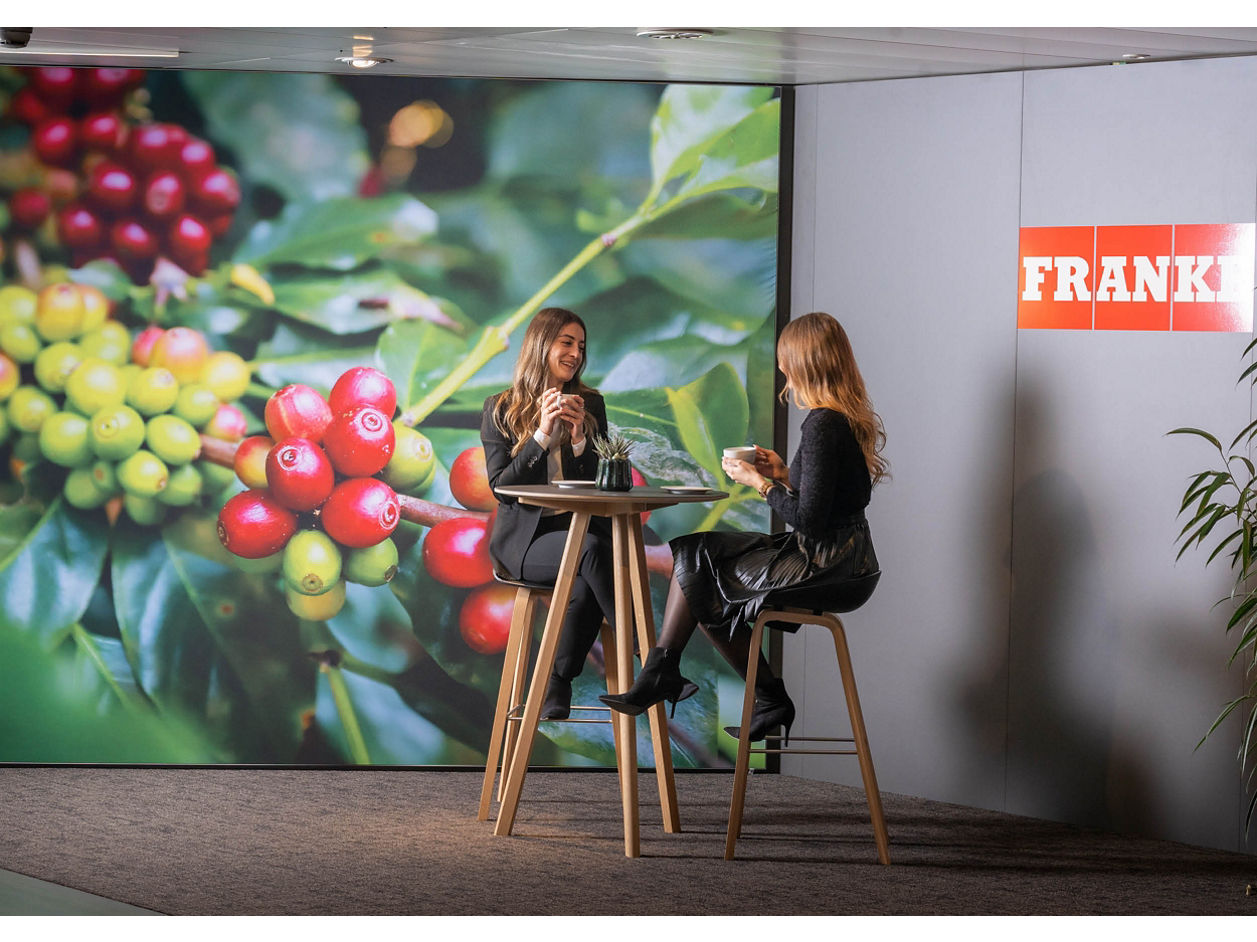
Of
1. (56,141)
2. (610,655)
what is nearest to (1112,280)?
(610,655)

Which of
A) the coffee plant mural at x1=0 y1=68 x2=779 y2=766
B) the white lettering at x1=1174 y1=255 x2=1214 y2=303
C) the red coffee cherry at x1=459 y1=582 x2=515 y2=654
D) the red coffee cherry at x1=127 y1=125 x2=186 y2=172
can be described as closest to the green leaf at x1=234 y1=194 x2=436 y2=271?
the coffee plant mural at x1=0 y1=68 x2=779 y2=766

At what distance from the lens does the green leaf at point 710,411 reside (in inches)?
221

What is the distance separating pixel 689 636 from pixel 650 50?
1.75m

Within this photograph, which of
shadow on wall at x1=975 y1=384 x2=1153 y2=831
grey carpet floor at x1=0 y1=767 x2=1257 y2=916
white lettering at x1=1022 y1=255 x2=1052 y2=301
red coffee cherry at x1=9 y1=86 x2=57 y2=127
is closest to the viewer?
grey carpet floor at x1=0 y1=767 x2=1257 y2=916

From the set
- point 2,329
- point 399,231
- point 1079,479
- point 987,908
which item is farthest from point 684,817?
point 2,329

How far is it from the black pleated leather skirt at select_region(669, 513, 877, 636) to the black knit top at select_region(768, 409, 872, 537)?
0.05 m

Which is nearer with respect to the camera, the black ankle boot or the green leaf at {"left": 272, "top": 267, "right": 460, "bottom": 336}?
the black ankle boot

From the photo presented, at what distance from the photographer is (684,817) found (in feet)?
16.6

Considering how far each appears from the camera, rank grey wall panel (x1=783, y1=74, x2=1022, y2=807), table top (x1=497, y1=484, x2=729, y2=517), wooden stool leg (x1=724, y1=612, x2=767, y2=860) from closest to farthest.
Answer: table top (x1=497, y1=484, x2=729, y2=517)
wooden stool leg (x1=724, y1=612, x2=767, y2=860)
grey wall panel (x1=783, y1=74, x2=1022, y2=807)

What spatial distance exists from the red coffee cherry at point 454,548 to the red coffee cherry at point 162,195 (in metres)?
1.39

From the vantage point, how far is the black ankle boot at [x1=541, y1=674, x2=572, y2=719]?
477cm

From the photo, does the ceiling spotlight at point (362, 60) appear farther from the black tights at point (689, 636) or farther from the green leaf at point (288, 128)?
the black tights at point (689, 636)

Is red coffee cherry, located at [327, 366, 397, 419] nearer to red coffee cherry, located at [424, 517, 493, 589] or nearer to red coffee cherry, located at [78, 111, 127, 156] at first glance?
red coffee cherry, located at [424, 517, 493, 589]

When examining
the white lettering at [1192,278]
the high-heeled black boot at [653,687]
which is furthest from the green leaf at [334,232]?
the white lettering at [1192,278]
